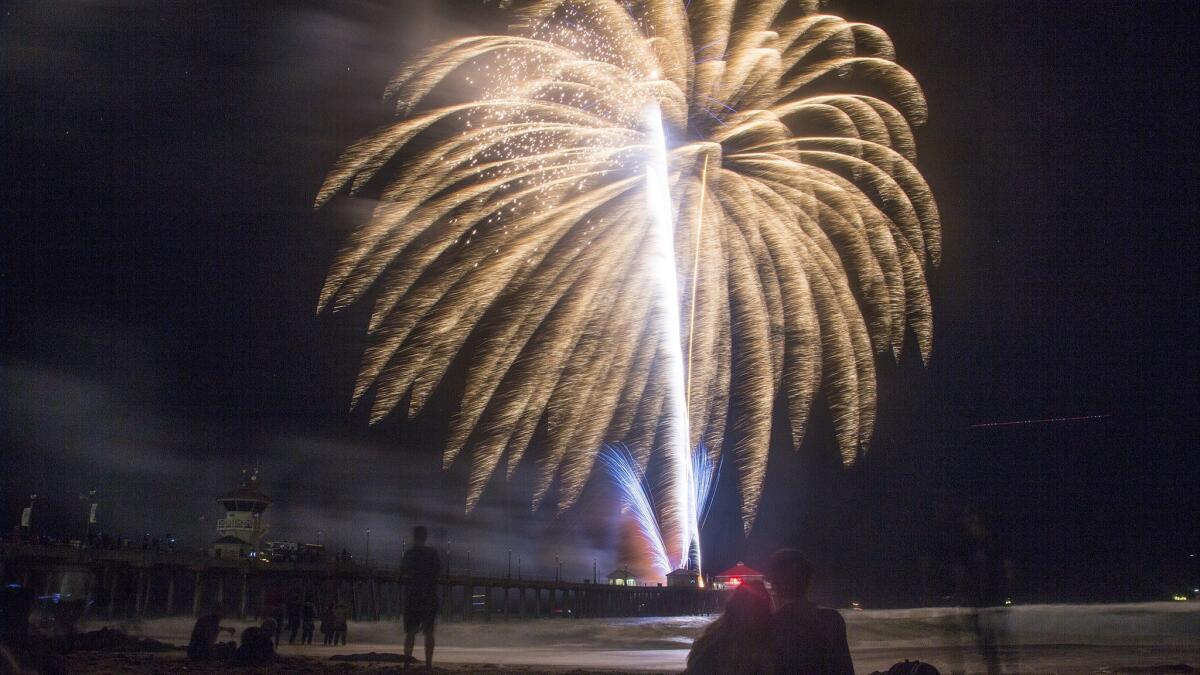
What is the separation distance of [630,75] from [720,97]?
1.68 metres

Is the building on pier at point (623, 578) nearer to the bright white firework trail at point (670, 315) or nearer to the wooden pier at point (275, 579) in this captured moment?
the wooden pier at point (275, 579)

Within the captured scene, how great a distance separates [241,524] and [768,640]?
56845 millimetres

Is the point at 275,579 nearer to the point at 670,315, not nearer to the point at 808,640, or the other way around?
the point at 670,315

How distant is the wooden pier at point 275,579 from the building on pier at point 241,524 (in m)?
8.58

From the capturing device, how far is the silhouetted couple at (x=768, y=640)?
14.1 feet

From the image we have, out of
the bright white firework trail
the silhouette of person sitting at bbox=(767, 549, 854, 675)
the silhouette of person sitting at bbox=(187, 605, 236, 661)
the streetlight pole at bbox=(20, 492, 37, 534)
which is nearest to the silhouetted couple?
the silhouette of person sitting at bbox=(767, 549, 854, 675)

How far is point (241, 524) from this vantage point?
5534 centimetres

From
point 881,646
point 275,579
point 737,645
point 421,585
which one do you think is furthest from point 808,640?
point 275,579

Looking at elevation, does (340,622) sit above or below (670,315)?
below

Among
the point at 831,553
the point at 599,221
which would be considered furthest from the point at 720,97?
the point at 831,553

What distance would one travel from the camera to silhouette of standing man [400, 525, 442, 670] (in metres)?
9.54

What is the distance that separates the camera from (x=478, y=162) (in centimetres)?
1509

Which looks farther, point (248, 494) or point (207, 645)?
point (248, 494)

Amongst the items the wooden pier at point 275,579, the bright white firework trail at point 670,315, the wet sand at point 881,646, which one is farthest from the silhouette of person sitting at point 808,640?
the wooden pier at point 275,579
